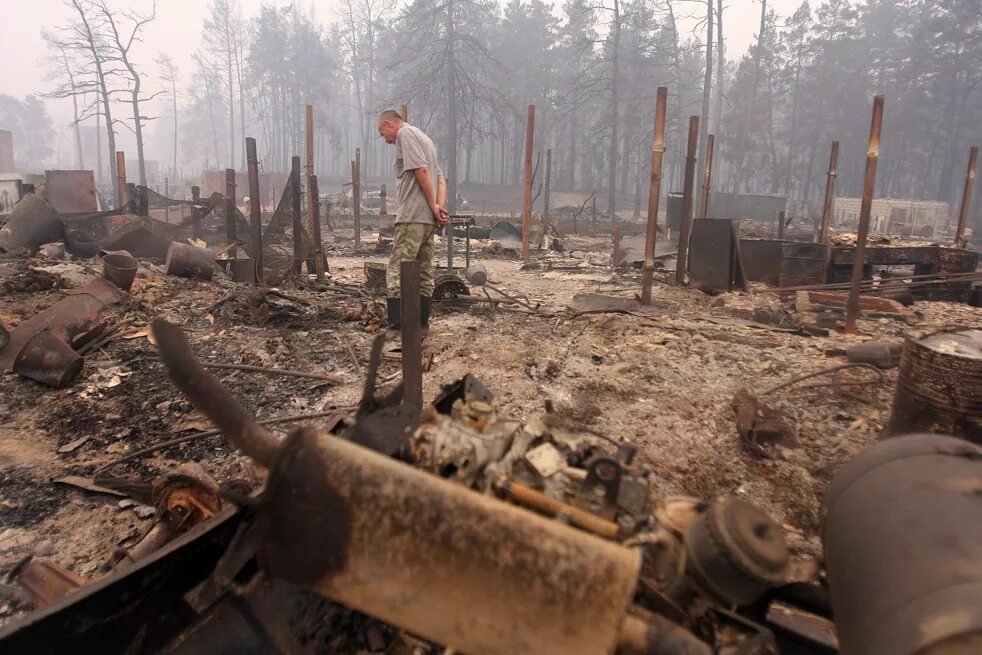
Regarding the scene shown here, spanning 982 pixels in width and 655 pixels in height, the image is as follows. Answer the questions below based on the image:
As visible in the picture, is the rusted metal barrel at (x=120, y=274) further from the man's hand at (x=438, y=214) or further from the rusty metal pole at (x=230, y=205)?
the man's hand at (x=438, y=214)

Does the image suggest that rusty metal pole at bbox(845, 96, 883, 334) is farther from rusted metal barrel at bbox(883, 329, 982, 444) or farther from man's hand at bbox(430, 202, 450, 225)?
man's hand at bbox(430, 202, 450, 225)

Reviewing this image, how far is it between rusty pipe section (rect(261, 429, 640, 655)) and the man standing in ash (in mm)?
4232

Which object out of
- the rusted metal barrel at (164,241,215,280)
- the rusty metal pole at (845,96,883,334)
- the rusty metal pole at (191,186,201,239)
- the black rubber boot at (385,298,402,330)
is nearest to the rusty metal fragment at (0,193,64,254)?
the rusty metal pole at (191,186,201,239)

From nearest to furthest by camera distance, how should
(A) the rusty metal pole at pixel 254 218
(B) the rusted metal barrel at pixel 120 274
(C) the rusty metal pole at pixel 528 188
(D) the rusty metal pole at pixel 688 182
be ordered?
(B) the rusted metal barrel at pixel 120 274, (A) the rusty metal pole at pixel 254 218, (D) the rusty metal pole at pixel 688 182, (C) the rusty metal pole at pixel 528 188

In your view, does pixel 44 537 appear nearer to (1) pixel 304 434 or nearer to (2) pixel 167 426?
(2) pixel 167 426

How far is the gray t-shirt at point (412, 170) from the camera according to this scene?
5.45m

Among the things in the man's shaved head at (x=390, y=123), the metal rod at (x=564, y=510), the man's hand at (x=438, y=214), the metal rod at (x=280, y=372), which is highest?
the man's shaved head at (x=390, y=123)

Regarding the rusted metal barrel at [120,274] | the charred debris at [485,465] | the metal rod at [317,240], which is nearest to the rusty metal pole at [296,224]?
the charred debris at [485,465]

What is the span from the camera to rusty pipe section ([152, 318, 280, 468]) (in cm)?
118

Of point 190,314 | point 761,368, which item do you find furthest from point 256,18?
point 761,368

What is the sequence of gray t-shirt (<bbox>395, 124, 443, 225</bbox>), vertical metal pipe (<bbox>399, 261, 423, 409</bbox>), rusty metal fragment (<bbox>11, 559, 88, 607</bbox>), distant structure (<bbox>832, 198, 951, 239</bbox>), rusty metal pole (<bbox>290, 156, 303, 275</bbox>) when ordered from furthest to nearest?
distant structure (<bbox>832, 198, 951, 239</bbox>), rusty metal pole (<bbox>290, 156, 303, 275</bbox>), gray t-shirt (<bbox>395, 124, 443, 225</bbox>), vertical metal pipe (<bbox>399, 261, 423, 409</bbox>), rusty metal fragment (<bbox>11, 559, 88, 607</bbox>)

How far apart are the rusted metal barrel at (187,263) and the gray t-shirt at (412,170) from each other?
15.0 ft

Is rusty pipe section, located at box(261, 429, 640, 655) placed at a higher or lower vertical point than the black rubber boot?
higher

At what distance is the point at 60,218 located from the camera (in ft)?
35.8
